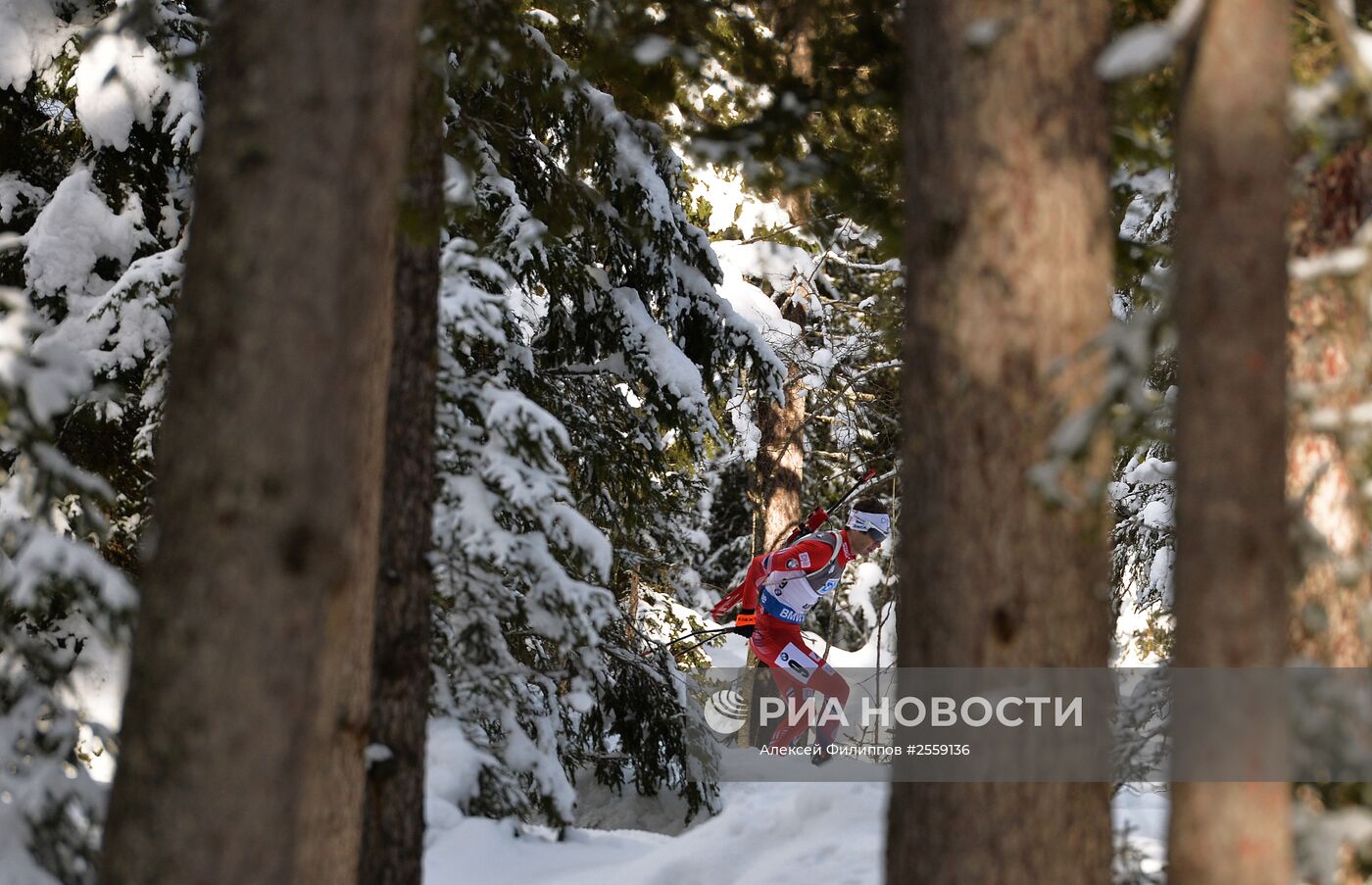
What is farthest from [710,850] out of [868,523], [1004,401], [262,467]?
[868,523]

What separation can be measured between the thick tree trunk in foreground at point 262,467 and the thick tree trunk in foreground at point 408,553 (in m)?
1.73

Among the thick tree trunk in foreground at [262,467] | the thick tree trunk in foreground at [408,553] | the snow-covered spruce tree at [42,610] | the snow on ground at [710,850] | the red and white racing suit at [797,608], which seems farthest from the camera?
the red and white racing suit at [797,608]

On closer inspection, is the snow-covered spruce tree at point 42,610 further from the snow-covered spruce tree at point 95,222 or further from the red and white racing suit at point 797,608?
the red and white racing suit at point 797,608

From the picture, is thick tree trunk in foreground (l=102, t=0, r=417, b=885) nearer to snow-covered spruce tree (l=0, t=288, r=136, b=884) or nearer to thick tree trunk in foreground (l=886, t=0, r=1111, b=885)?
snow-covered spruce tree (l=0, t=288, r=136, b=884)

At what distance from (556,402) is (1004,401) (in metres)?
5.44

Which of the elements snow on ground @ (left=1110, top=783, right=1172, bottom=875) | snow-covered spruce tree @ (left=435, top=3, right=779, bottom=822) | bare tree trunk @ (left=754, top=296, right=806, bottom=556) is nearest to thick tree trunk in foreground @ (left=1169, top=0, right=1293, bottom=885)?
snow on ground @ (left=1110, top=783, right=1172, bottom=875)

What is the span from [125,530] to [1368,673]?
718 centimetres

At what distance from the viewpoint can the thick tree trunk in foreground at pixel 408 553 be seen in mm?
5211

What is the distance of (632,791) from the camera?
432 inches

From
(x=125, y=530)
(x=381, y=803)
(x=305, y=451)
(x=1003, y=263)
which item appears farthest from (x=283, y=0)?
(x=125, y=530)

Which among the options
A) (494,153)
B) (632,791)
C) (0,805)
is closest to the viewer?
(0,805)

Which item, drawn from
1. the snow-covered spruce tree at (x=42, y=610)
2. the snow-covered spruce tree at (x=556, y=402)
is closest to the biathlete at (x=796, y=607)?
the snow-covered spruce tree at (x=556, y=402)

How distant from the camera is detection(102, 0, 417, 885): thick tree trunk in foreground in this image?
3.11m

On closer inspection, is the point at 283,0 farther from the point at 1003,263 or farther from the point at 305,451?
the point at 1003,263
